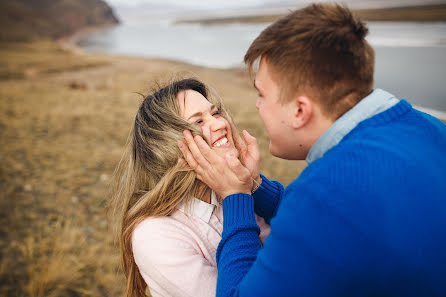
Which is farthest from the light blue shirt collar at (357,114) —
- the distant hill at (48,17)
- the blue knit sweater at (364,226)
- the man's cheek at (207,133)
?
the distant hill at (48,17)

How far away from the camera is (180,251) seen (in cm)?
153

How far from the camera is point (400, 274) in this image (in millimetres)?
888

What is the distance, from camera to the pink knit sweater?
1.47m

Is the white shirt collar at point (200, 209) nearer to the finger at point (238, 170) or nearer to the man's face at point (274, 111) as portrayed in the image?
the finger at point (238, 170)

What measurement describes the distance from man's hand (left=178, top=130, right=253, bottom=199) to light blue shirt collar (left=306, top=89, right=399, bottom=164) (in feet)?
1.83

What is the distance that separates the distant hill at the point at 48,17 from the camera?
5011 cm

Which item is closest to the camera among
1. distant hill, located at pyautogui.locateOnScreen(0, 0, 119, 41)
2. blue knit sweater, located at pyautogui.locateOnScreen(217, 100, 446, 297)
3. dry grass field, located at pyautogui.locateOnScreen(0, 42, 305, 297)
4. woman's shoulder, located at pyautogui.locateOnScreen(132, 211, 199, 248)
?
blue knit sweater, located at pyautogui.locateOnScreen(217, 100, 446, 297)

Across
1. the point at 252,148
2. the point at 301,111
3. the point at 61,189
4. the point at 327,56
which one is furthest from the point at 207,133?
the point at 61,189

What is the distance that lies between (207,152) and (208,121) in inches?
13.7

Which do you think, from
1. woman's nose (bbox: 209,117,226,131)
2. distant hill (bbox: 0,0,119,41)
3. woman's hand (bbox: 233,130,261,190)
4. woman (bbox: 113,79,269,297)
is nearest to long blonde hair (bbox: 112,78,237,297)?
woman (bbox: 113,79,269,297)

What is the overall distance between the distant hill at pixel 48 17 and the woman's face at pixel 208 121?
49208mm

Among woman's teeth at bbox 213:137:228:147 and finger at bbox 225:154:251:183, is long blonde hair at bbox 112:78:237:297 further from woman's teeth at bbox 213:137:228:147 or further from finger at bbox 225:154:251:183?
finger at bbox 225:154:251:183

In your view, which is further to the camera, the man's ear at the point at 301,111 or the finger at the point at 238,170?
the finger at the point at 238,170

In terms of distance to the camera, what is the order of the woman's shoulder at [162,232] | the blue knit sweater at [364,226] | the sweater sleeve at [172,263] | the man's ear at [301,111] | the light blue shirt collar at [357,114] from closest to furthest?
the blue knit sweater at [364,226] < the light blue shirt collar at [357,114] < the man's ear at [301,111] < the sweater sleeve at [172,263] < the woman's shoulder at [162,232]
